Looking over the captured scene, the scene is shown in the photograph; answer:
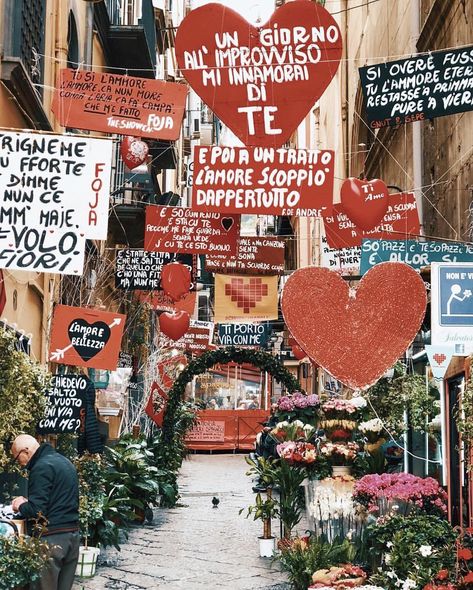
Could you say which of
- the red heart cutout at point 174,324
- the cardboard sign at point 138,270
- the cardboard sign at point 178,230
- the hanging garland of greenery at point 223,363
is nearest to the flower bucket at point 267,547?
the cardboard sign at point 178,230

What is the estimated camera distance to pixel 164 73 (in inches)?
1414

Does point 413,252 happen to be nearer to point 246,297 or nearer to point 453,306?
point 453,306

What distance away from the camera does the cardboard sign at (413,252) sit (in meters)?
10.0

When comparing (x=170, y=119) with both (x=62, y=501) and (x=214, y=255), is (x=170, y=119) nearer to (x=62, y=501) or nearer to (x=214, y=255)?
(x=214, y=255)

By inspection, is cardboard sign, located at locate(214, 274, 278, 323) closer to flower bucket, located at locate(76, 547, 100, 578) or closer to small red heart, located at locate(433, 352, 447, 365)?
flower bucket, located at locate(76, 547, 100, 578)

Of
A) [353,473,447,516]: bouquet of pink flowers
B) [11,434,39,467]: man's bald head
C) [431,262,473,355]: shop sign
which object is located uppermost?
[431,262,473,355]: shop sign

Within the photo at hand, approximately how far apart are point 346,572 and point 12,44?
656 cm

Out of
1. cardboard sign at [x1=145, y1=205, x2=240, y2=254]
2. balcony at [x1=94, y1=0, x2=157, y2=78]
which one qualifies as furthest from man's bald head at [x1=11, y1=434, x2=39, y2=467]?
balcony at [x1=94, y1=0, x2=157, y2=78]

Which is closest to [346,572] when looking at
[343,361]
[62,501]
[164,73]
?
[343,361]

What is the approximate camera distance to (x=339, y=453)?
10289 millimetres

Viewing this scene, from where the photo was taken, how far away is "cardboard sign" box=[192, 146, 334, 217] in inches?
388

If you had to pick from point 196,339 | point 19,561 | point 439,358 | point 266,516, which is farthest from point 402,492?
point 196,339

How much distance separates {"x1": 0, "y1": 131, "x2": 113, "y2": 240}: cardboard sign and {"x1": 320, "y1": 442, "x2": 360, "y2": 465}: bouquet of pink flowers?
3901 millimetres

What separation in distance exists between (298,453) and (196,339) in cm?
1534
